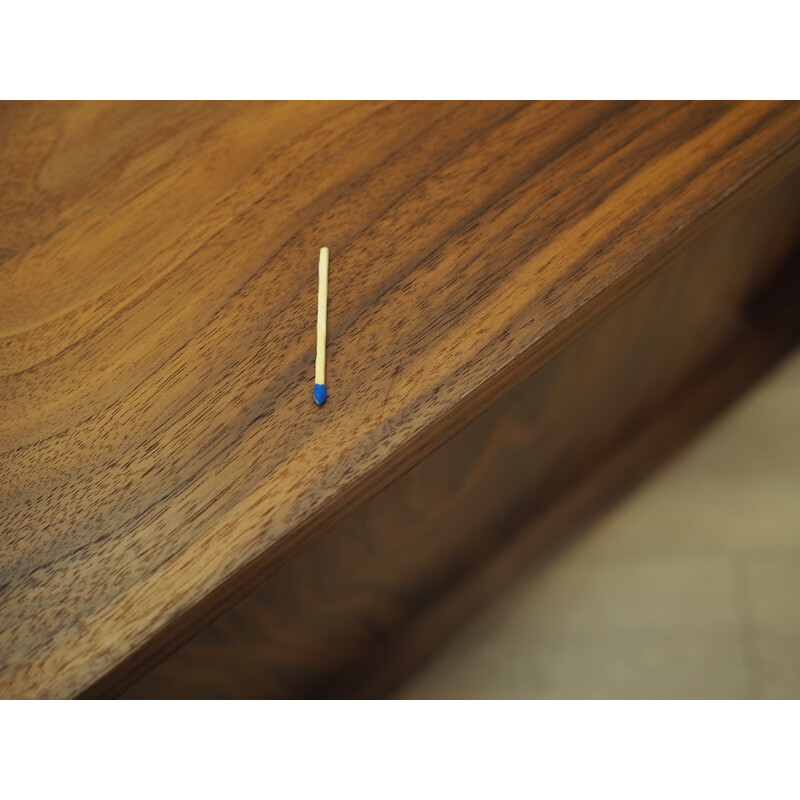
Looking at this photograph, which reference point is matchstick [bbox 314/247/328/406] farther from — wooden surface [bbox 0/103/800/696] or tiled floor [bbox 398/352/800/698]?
tiled floor [bbox 398/352/800/698]

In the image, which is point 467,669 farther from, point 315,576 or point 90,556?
point 90,556

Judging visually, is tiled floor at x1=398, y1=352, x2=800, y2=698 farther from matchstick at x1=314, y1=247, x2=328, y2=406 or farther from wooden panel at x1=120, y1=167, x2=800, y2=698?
matchstick at x1=314, y1=247, x2=328, y2=406

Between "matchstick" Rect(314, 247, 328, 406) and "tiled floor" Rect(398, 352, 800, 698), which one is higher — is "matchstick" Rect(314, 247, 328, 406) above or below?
above

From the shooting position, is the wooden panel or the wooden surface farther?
the wooden panel

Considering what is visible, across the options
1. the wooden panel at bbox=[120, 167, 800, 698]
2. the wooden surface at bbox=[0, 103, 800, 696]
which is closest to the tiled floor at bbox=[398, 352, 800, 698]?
the wooden panel at bbox=[120, 167, 800, 698]

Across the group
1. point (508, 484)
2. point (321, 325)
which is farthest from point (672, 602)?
point (321, 325)
